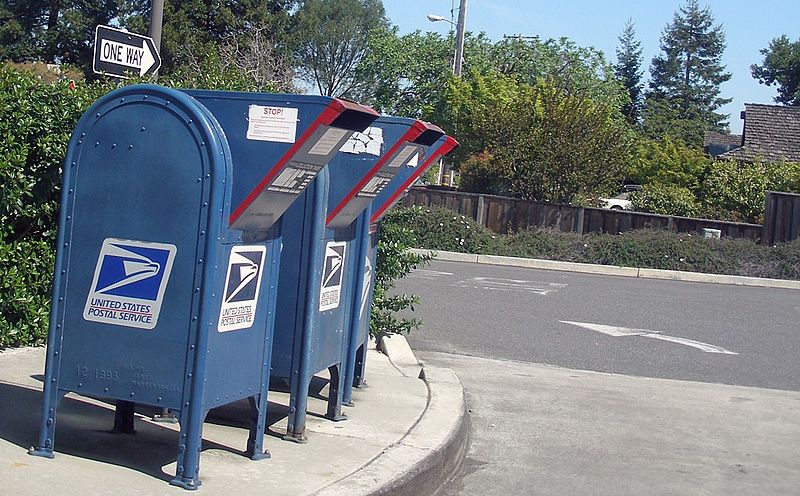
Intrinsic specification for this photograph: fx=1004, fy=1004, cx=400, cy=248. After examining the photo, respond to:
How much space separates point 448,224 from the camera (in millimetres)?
22875

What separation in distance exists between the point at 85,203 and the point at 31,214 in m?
2.77

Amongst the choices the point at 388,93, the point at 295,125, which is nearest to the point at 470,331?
the point at 295,125

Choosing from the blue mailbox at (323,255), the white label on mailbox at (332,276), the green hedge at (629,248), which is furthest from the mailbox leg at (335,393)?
the green hedge at (629,248)

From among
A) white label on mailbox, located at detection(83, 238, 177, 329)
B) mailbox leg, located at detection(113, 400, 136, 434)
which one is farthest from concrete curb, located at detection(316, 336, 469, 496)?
mailbox leg, located at detection(113, 400, 136, 434)

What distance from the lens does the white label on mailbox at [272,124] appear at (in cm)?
479

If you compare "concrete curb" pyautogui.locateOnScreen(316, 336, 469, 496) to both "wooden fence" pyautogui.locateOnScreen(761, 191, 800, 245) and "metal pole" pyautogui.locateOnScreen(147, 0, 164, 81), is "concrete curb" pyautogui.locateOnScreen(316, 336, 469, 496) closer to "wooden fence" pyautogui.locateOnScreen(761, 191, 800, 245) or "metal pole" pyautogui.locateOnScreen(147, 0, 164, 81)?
"metal pole" pyautogui.locateOnScreen(147, 0, 164, 81)

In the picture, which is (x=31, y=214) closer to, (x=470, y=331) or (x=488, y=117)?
(x=470, y=331)

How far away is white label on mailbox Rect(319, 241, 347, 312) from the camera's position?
19.8ft

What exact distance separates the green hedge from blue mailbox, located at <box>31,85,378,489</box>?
16700mm

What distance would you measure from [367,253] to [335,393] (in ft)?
3.52

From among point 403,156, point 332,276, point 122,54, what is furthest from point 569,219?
point 332,276

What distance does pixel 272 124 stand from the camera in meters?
4.83

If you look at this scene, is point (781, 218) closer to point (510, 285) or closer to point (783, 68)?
point (510, 285)

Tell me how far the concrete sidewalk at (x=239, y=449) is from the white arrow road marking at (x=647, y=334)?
5.28 m
